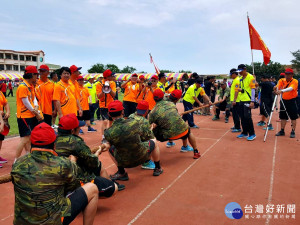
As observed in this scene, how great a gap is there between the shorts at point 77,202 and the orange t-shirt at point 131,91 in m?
5.50

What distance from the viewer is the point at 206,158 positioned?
5590 mm

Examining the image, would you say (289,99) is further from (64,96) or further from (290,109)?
(64,96)

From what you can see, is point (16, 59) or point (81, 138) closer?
point (81, 138)

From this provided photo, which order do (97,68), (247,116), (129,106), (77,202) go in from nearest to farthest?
(77,202) < (247,116) < (129,106) < (97,68)

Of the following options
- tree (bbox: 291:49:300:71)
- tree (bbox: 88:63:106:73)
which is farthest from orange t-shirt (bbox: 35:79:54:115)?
tree (bbox: 88:63:106:73)

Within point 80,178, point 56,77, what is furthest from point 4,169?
point 56,77

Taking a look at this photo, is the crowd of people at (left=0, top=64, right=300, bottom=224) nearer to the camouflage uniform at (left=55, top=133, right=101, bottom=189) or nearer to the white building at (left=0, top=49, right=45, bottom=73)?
the camouflage uniform at (left=55, top=133, right=101, bottom=189)

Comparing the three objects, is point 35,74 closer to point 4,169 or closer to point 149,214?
point 4,169

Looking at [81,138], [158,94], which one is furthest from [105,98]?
[81,138]

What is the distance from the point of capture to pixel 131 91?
7.96m

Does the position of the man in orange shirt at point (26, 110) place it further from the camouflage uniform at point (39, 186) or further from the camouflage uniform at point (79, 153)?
the camouflage uniform at point (39, 186)

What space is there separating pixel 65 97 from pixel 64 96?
0.03 m

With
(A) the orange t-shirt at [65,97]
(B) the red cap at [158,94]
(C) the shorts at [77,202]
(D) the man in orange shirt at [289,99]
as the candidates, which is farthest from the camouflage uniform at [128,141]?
(D) the man in orange shirt at [289,99]

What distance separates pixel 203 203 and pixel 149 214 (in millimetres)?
822
